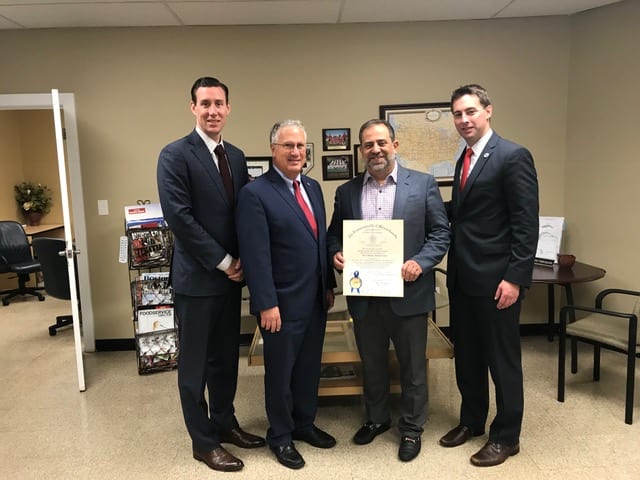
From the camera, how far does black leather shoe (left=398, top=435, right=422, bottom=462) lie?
7.58 ft

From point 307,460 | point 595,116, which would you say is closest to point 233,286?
point 307,460

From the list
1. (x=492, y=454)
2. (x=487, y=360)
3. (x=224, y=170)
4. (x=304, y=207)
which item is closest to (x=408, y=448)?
(x=492, y=454)

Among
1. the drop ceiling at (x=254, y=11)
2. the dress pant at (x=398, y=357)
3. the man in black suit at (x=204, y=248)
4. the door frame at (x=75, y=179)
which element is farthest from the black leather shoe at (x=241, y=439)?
the drop ceiling at (x=254, y=11)

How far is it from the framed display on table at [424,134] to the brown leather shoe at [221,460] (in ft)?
7.81

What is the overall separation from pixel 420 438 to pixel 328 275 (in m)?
0.92

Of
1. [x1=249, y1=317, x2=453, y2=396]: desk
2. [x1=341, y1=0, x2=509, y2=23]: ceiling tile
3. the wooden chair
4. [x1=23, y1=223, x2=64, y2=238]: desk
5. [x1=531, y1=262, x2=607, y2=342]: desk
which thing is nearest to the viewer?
the wooden chair

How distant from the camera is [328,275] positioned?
92.8 inches

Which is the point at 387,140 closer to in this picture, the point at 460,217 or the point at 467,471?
the point at 460,217

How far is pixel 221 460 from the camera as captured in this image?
2291mm

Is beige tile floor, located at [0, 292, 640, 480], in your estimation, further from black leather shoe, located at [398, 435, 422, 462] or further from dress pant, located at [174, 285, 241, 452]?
dress pant, located at [174, 285, 241, 452]

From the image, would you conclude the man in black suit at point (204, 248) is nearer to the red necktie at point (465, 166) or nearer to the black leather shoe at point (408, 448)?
the black leather shoe at point (408, 448)

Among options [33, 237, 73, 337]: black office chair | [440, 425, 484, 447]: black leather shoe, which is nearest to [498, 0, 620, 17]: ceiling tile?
[440, 425, 484, 447]: black leather shoe

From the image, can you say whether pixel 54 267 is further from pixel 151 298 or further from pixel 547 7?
pixel 547 7

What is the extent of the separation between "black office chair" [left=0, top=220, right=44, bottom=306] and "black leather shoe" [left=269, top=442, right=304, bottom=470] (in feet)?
14.0
